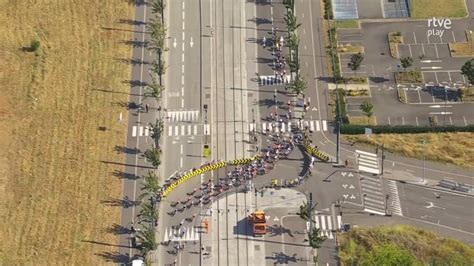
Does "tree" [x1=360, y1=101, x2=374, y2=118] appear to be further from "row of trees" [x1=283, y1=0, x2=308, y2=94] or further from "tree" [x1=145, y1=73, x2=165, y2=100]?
"tree" [x1=145, y1=73, x2=165, y2=100]

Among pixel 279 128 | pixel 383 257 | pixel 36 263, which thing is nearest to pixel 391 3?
pixel 279 128

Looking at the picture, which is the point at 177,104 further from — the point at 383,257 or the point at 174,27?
the point at 383,257

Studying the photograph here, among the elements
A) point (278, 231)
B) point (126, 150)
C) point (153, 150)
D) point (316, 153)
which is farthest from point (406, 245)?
point (126, 150)

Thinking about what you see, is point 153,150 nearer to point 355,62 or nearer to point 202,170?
point 202,170

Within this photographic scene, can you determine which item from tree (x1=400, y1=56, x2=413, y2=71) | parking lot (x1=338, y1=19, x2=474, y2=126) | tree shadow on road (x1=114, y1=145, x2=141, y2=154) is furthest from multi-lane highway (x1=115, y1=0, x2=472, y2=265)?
tree (x1=400, y1=56, x2=413, y2=71)

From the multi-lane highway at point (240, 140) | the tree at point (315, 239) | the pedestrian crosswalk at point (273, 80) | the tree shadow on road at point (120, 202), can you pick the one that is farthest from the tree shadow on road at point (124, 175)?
the tree at point (315, 239)

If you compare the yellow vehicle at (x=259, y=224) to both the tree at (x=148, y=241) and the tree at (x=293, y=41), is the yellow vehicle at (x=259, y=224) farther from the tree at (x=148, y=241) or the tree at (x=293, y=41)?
the tree at (x=293, y=41)
